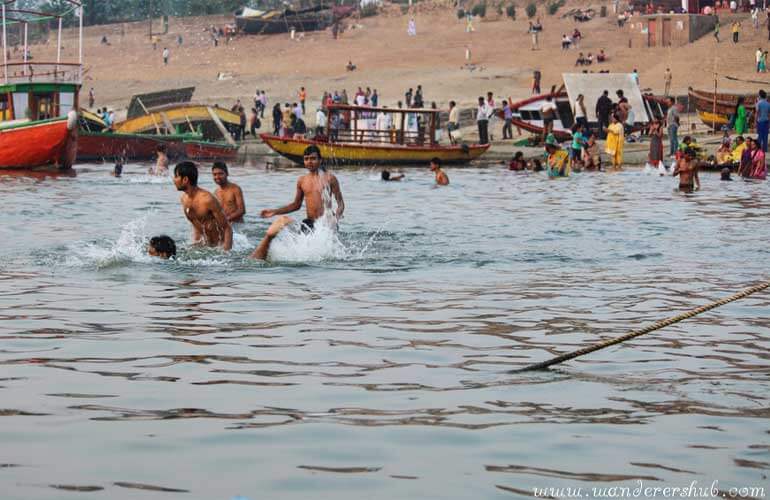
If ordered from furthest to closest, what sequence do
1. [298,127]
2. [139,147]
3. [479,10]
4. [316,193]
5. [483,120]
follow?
[479,10], [298,127], [483,120], [139,147], [316,193]

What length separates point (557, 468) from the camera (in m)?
5.38

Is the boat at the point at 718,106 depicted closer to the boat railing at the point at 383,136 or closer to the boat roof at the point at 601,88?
the boat roof at the point at 601,88

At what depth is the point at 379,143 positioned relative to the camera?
1298 inches

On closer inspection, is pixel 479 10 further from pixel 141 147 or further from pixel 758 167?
pixel 758 167

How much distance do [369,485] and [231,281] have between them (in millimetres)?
6126

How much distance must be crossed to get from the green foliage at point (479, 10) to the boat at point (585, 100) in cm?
3239

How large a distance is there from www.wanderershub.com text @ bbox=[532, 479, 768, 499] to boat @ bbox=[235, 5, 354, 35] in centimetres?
7116

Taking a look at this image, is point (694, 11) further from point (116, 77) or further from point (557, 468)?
point (557, 468)

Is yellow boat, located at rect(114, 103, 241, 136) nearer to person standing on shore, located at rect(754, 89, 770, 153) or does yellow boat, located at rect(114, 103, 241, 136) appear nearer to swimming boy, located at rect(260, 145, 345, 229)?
person standing on shore, located at rect(754, 89, 770, 153)

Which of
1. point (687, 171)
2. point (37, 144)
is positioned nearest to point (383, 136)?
point (37, 144)

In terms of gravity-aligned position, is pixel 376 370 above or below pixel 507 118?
below

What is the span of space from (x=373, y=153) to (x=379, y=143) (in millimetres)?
375

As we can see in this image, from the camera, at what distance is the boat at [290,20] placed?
74.9 metres

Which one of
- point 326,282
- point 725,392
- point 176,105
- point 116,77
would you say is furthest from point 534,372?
point 116,77
